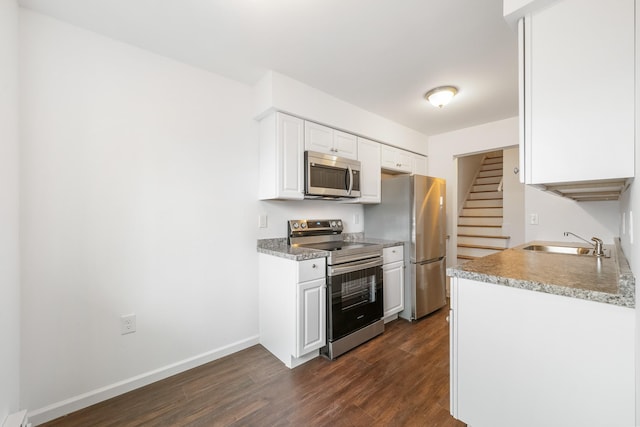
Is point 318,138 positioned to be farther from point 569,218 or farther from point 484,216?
point 484,216

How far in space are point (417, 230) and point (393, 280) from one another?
0.63m

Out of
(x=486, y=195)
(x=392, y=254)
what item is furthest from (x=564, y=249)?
(x=486, y=195)

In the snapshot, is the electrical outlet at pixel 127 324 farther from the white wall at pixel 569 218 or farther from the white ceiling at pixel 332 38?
the white wall at pixel 569 218

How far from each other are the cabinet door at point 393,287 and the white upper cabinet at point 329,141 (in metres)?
1.30

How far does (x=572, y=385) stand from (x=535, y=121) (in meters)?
1.08

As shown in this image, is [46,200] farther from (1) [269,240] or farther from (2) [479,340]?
(2) [479,340]

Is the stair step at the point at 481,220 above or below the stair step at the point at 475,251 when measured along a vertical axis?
above

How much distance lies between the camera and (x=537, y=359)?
1106 millimetres

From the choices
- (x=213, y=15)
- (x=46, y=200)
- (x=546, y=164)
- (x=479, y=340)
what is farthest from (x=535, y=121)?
(x=46, y=200)

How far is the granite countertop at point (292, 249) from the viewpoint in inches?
82.7

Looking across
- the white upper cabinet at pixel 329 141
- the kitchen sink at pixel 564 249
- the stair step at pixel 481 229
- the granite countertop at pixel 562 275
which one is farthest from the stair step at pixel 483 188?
the granite countertop at pixel 562 275

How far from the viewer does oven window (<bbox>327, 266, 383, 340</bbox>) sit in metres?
2.24

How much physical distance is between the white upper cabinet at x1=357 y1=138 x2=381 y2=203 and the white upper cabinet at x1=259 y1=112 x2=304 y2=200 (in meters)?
0.85

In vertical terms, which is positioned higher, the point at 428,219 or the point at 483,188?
the point at 483,188
